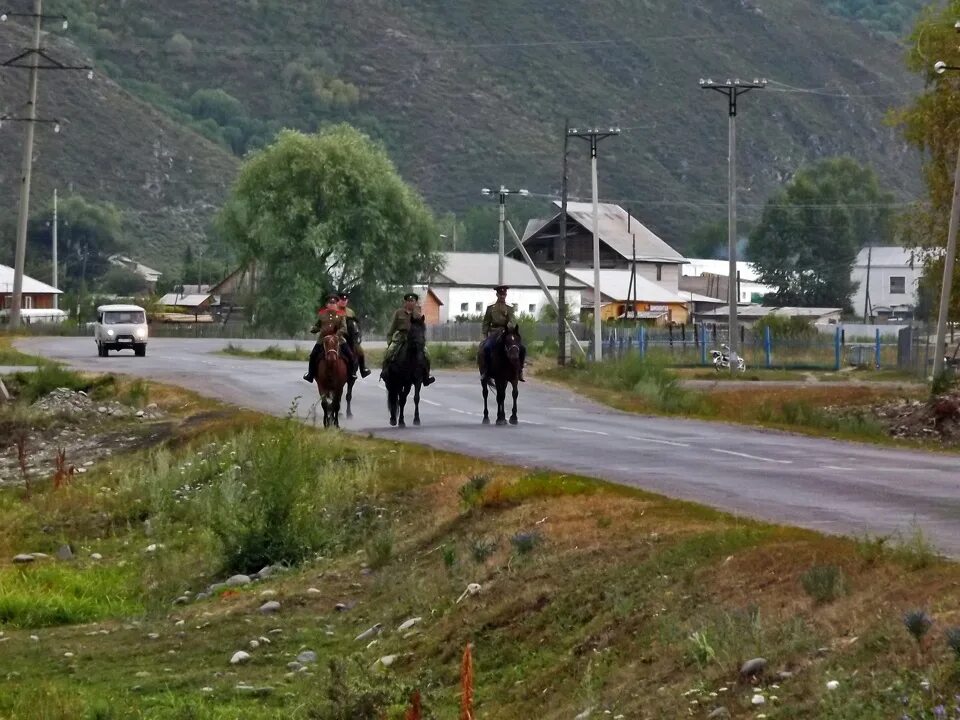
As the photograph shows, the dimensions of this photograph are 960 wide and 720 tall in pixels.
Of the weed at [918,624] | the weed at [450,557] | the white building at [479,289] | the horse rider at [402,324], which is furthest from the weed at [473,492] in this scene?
the white building at [479,289]

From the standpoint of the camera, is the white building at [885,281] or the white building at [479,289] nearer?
the white building at [479,289]

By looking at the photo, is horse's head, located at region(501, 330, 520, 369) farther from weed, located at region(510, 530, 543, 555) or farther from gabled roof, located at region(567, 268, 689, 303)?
gabled roof, located at region(567, 268, 689, 303)

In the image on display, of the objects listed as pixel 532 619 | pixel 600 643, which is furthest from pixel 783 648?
pixel 532 619

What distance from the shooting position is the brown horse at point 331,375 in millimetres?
29188

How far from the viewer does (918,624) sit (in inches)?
359

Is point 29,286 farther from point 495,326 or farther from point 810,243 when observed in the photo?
point 495,326

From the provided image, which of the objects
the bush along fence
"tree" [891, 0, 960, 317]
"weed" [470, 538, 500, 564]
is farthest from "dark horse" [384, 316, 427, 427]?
the bush along fence

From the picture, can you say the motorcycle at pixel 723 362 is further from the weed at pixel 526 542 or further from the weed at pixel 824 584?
the weed at pixel 824 584

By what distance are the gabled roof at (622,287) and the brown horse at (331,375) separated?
88.0 meters

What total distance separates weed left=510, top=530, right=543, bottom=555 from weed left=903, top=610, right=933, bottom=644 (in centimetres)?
588

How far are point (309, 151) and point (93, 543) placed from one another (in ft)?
253

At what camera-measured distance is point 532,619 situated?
514 inches

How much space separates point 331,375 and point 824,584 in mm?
18926

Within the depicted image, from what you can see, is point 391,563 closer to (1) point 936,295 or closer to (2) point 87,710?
(2) point 87,710
